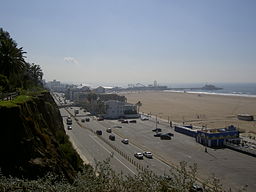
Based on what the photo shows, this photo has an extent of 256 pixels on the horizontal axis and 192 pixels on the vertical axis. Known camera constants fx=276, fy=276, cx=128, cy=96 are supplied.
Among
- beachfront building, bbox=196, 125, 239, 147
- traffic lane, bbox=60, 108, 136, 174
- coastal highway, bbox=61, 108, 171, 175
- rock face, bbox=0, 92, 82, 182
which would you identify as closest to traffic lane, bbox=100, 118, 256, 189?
beachfront building, bbox=196, 125, 239, 147

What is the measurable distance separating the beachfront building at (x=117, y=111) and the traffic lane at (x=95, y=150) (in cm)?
1988

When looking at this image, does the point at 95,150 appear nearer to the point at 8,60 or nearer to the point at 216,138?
the point at 8,60

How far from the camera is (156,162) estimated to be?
2777 centimetres

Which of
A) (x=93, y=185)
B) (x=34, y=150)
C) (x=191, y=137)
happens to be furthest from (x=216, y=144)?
(x=93, y=185)

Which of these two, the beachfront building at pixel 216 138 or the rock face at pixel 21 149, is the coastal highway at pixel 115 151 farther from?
the beachfront building at pixel 216 138

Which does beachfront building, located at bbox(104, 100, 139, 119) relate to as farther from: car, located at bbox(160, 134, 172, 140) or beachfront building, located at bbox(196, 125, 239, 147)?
beachfront building, located at bbox(196, 125, 239, 147)

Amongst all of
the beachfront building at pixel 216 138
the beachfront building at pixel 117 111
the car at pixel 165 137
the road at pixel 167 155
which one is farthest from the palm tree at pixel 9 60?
the beachfront building at pixel 117 111

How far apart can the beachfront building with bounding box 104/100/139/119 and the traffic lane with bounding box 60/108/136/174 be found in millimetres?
19876

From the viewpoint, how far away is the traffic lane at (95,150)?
25622 mm

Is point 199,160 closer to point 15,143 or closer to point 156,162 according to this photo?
point 156,162

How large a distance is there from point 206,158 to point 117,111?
3968 cm

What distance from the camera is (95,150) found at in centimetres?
Result: 3275

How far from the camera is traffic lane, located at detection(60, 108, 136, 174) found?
25.6 metres

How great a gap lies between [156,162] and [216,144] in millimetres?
11779
